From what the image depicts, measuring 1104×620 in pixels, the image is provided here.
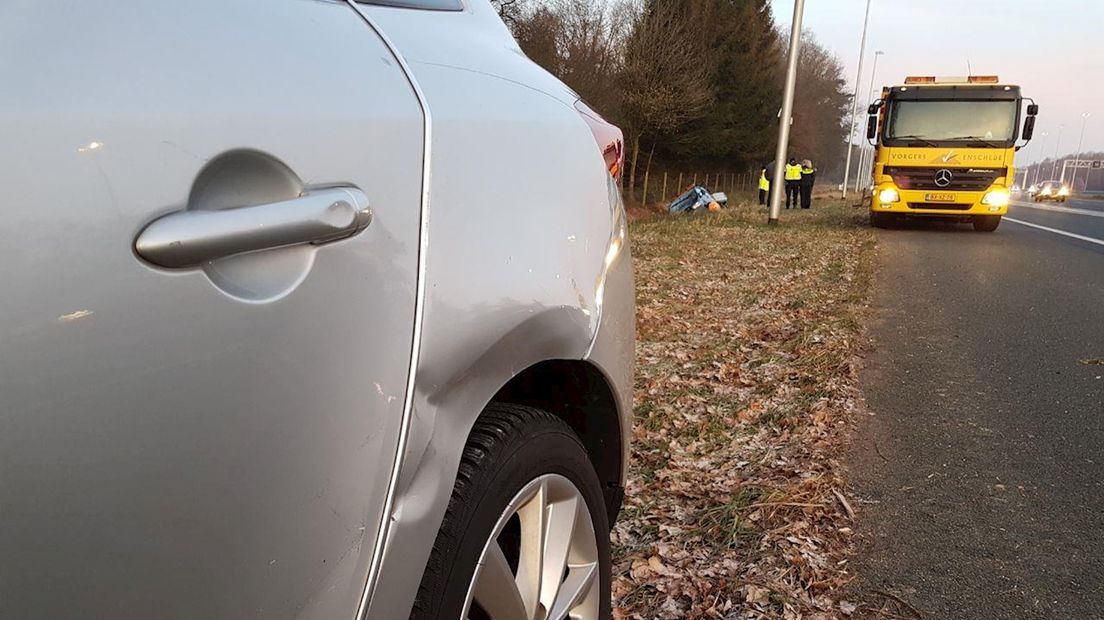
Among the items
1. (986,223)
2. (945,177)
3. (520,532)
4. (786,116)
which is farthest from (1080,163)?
(520,532)

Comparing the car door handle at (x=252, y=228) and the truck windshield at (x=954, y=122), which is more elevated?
the truck windshield at (x=954, y=122)

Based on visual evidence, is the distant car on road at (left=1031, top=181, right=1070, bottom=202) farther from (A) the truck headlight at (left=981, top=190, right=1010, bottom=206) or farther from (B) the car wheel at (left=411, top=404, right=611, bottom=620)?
(B) the car wheel at (left=411, top=404, right=611, bottom=620)

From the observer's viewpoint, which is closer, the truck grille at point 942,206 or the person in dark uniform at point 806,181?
the truck grille at point 942,206

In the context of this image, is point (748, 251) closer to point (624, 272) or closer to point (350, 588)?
point (624, 272)

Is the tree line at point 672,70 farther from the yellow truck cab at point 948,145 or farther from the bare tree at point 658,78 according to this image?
the yellow truck cab at point 948,145

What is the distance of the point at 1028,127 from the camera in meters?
14.5

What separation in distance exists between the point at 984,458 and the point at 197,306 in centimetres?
365

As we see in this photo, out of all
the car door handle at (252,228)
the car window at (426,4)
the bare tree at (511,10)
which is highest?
the bare tree at (511,10)

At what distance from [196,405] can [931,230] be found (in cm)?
1708

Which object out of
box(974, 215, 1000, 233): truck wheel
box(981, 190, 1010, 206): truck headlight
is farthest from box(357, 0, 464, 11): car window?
box(974, 215, 1000, 233): truck wheel

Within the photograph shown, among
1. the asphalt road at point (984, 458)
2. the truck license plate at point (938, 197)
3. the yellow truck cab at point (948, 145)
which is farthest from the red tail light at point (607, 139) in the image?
the truck license plate at point (938, 197)

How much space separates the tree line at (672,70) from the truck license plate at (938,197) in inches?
427

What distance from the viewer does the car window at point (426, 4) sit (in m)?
1.42

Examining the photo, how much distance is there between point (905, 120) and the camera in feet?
48.5
